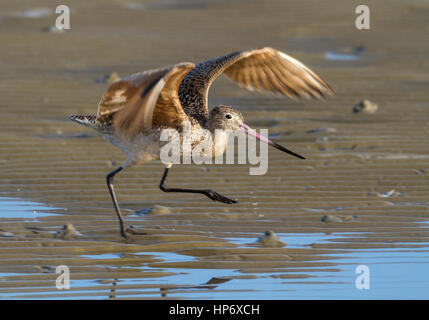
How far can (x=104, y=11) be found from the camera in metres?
15.2

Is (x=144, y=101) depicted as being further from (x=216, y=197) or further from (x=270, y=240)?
(x=216, y=197)

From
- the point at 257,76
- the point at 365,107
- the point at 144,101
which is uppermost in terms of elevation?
the point at 365,107

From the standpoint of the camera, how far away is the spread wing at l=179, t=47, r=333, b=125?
777 centimetres

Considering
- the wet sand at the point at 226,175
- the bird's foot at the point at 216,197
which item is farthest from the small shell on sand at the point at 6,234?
the bird's foot at the point at 216,197

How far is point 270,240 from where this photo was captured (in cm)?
669

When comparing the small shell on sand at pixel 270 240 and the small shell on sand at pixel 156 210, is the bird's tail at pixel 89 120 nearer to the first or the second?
the small shell on sand at pixel 156 210

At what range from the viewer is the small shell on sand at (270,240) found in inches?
262

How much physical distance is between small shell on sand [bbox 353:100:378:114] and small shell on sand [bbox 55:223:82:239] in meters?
4.74

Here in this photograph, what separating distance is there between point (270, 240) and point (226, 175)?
1.97 meters

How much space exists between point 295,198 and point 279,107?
2.94 meters

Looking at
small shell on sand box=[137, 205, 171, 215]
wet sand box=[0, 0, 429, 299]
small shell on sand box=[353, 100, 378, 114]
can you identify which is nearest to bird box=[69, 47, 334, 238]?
small shell on sand box=[137, 205, 171, 215]

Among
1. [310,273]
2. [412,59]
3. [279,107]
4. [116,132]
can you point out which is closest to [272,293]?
[310,273]

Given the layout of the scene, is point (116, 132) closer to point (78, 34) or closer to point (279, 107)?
point (279, 107)

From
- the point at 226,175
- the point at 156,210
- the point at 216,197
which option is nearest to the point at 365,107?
the point at 226,175
